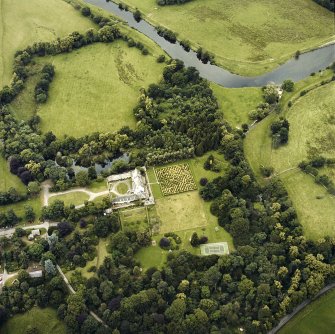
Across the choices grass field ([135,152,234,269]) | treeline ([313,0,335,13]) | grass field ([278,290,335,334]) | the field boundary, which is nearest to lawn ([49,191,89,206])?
grass field ([135,152,234,269])

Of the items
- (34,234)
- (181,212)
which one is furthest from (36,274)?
(181,212)

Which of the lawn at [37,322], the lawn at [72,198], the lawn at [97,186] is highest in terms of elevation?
the lawn at [97,186]

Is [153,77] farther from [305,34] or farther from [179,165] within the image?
[305,34]

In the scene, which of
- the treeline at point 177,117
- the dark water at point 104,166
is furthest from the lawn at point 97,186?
the treeline at point 177,117

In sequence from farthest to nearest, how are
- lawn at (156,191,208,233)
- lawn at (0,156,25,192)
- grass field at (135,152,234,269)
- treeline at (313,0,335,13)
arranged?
1. treeline at (313,0,335,13)
2. lawn at (0,156,25,192)
3. lawn at (156,191,208,233)
4. grass field at (135,152,234,269)

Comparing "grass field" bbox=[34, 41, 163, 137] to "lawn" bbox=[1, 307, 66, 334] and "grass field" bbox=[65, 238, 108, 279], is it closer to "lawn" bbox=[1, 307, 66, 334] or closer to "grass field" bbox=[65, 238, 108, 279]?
"grass field" bbox=[65, 238, 108, 279]

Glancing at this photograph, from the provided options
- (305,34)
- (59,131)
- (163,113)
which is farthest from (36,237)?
(305,34)

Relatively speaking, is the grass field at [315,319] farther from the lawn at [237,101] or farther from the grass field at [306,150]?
the lawn at [237,101]

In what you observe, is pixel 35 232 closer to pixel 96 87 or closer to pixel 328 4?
pixel 96 87
